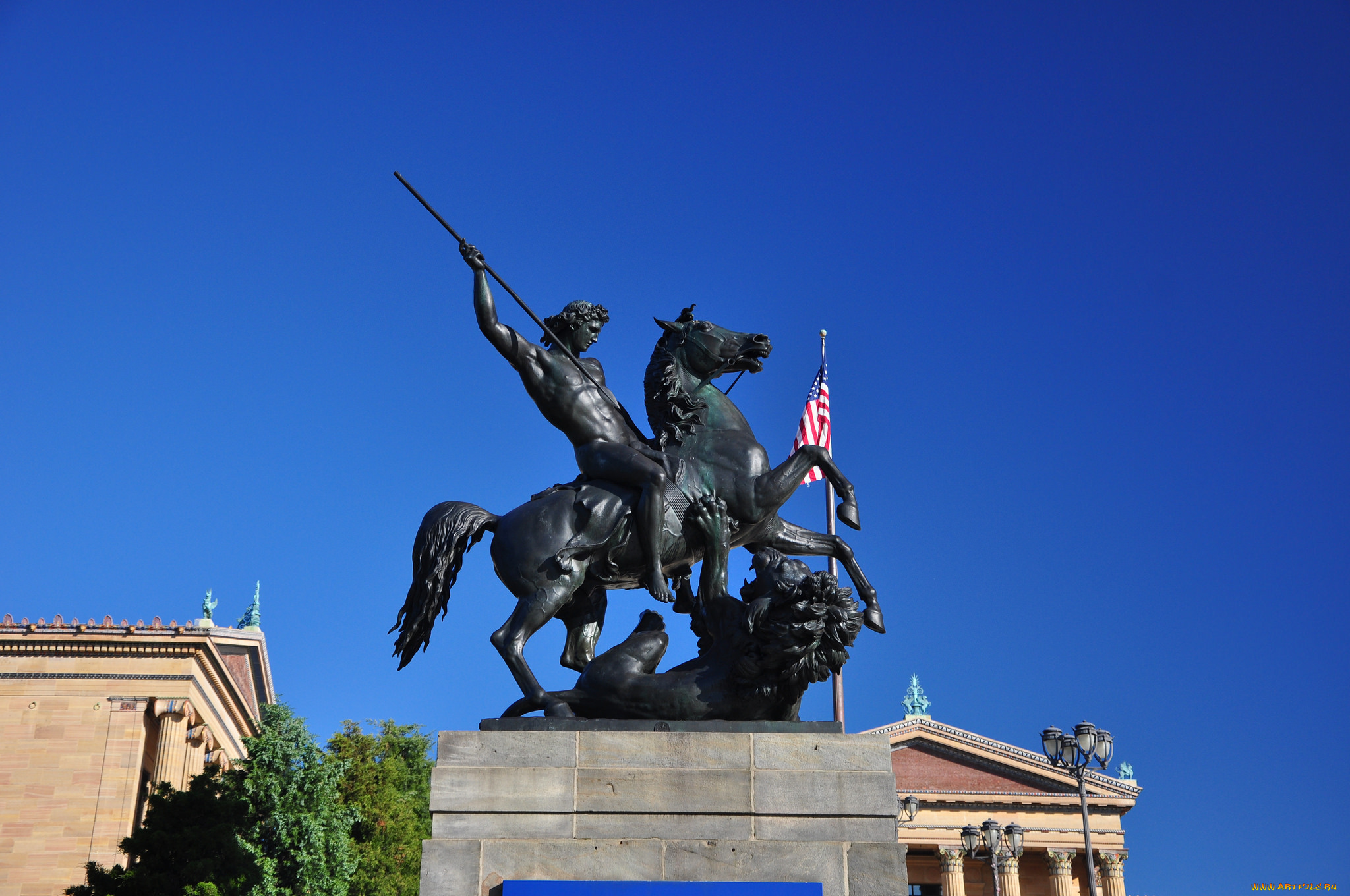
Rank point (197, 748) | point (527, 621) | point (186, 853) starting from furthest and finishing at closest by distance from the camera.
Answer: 1. point (197, 748)
2. point (186, 853)
3. point (527, 621)

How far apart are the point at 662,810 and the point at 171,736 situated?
41409mm

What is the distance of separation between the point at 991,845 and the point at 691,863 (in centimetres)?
3910

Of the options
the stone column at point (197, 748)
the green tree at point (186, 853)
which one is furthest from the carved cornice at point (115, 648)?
the green tree at point (186, 853)

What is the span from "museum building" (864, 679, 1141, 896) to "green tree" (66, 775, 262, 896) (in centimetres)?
4790

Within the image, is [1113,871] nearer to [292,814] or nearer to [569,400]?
[292,814]

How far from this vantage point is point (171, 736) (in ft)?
144

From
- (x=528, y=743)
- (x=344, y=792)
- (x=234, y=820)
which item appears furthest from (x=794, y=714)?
(x=344, y=792)

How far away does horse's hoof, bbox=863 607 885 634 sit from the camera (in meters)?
9.34

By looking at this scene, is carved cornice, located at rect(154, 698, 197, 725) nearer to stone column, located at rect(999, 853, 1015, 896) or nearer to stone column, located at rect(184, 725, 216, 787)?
stone column, located at rect(184, 725, 216, 787)

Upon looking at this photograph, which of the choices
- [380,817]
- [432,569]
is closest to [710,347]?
[432,569]

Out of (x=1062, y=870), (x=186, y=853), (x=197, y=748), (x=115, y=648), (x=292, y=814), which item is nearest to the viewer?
(x=186, y=853)

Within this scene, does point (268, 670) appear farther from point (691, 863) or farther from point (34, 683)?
point (691, 863)

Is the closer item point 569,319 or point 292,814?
point 569,319

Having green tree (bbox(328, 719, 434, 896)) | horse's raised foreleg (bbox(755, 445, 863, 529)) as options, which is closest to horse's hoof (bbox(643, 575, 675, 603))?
horse's raised foreleg (bbox(755, 445, 863, 529))
